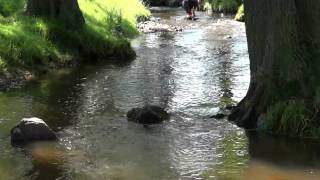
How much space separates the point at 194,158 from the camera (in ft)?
35.1

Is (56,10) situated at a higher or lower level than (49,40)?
higher

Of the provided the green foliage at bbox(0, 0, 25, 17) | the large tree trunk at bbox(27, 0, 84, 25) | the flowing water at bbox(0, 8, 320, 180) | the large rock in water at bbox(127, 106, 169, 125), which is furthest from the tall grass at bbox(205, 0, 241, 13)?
the large rock in water at bbox(127, 106, 169, 125)

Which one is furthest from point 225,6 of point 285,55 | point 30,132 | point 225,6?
point 30,132

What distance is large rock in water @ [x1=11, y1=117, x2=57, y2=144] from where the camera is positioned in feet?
38.0

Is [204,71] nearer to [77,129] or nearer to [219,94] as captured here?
[219,94]

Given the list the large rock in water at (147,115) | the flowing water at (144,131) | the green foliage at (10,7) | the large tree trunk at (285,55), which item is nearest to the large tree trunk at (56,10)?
the green foliage at (10,7)

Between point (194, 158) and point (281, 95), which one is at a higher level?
point (281, 95)

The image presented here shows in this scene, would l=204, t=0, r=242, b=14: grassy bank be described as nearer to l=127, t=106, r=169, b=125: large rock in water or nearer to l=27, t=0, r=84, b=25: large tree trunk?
l=27, t=0, r=84, b=25: large tree trunk

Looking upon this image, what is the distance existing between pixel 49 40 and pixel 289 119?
11010 millimetres

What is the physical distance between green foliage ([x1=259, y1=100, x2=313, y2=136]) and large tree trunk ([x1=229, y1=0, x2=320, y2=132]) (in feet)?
0.45

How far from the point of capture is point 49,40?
67.8ft

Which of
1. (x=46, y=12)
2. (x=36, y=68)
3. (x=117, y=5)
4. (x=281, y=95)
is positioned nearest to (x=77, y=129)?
(x=281, y=95)

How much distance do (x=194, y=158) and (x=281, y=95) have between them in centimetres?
275

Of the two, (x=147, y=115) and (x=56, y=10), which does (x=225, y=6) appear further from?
(x=147, y=115)
